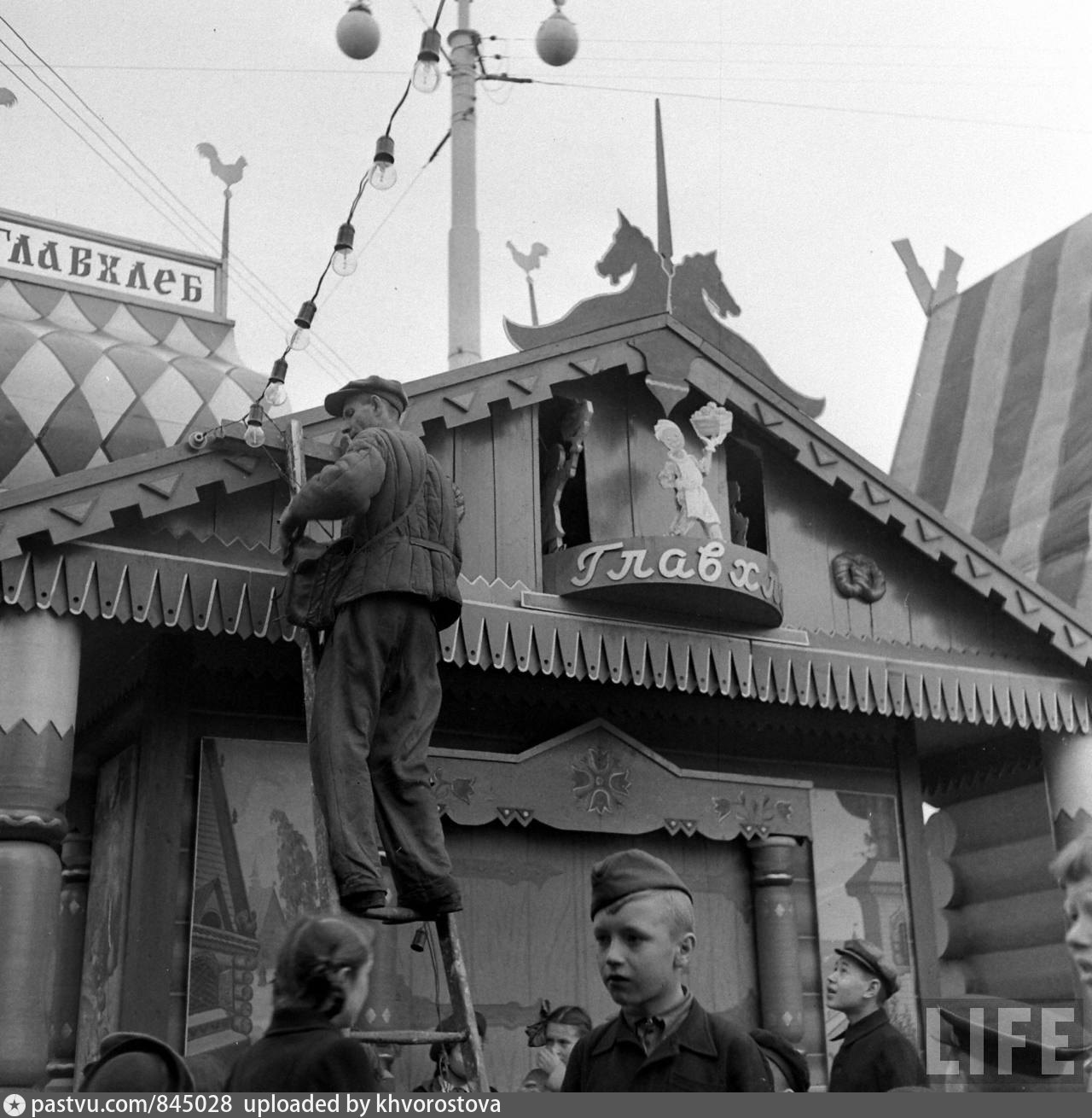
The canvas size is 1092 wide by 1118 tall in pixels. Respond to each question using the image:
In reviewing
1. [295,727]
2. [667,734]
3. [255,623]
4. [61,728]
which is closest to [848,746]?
[667,734]

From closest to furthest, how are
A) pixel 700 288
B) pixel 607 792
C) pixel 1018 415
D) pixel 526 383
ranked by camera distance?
pixel 526 383 → pixel 607 792 → pixel 700 288 → pixel 1018 415

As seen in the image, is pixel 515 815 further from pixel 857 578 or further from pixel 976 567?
pixel 976 567

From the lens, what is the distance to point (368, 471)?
251 inches

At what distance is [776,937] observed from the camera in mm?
9609

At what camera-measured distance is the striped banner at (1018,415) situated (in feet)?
43.2

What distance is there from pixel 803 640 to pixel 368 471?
12.6 feet

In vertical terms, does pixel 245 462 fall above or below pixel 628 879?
above

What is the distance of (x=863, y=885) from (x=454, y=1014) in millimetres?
4932

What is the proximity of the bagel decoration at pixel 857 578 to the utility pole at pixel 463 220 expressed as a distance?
3.31 metres

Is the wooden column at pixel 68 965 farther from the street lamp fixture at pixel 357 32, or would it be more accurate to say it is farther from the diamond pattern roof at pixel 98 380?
the street lamp fixture at pixel 357 32

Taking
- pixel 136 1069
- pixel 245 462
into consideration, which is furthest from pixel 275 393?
pixel 136 1069

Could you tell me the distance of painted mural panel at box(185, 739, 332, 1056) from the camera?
7.96 meters

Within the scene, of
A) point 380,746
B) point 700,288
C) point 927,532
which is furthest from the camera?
point 700,288

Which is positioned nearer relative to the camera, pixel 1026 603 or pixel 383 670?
pixel 383 670
